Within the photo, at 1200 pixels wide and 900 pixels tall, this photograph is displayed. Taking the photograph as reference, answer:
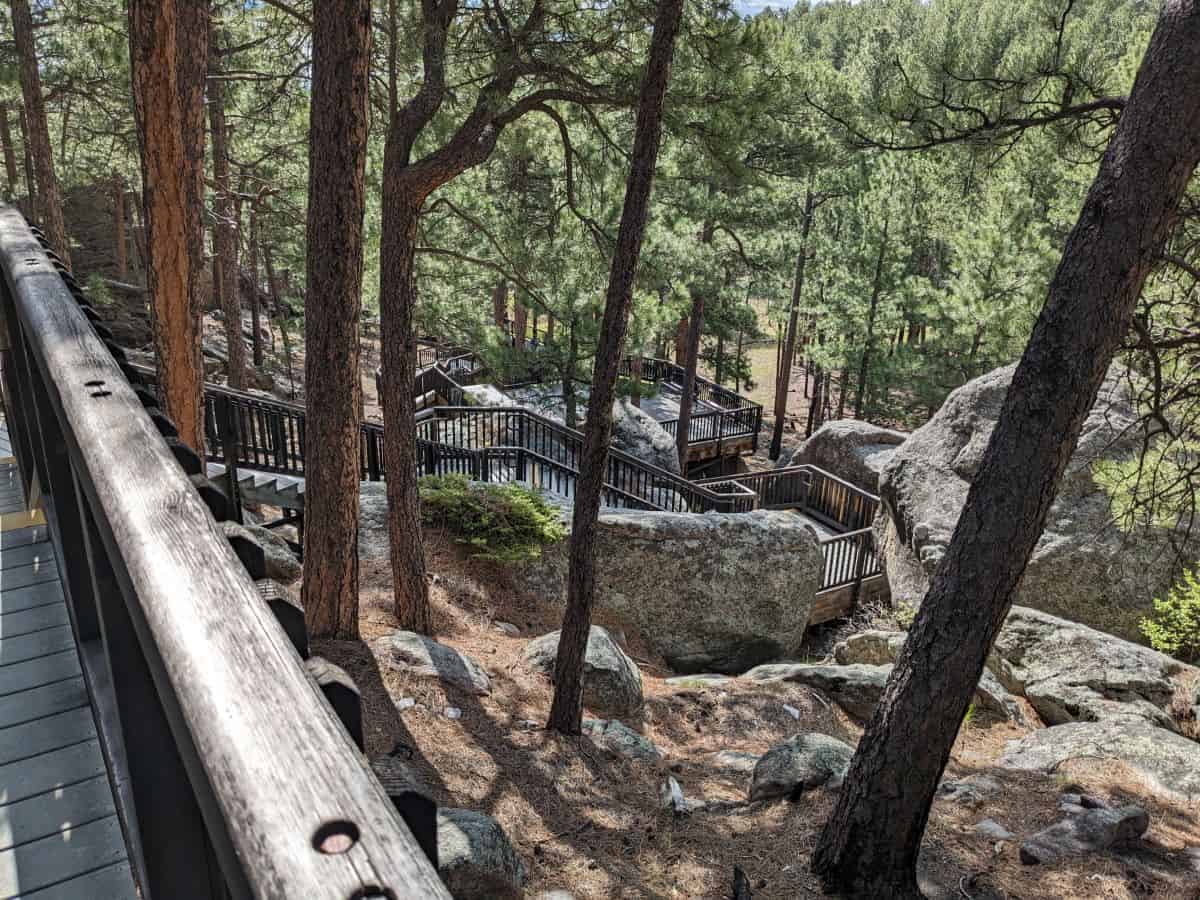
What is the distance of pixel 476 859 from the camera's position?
4090 millimetres

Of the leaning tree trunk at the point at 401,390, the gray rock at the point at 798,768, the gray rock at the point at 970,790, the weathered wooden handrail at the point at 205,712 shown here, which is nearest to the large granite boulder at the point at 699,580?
the leaning tree trunk at the point at 401,390

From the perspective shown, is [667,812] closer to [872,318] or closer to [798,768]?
[798,768]

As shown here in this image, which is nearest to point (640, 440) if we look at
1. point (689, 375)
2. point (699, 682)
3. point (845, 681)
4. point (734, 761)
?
point (689, 375)

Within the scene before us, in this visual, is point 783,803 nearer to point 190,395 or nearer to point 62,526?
point 62,526

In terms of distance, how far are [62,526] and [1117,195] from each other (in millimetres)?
4531

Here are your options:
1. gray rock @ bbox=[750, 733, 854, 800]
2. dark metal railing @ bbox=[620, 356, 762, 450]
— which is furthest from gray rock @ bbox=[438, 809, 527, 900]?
dark metal railing @ bbox=[620, 356, 762, 450]

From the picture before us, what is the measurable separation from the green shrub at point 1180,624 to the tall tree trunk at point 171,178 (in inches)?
405

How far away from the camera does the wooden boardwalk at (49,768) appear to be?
180cm

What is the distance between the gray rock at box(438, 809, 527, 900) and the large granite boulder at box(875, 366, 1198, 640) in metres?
8.78

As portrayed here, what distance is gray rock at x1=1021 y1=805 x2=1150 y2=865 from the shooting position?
5.10m

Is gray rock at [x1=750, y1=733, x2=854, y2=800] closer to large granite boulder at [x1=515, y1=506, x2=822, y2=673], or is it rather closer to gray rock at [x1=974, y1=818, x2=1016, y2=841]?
gray rock at [x1=974, y1=818, x2=1016, y2=841]

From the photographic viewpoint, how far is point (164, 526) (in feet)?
3.39

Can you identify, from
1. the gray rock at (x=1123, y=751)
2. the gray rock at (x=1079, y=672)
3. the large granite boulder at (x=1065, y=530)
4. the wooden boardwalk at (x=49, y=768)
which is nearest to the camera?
the wooden boardwalk at (x=49, y=768)

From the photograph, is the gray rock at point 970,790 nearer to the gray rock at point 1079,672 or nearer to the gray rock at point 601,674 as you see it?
the gray rock at point 1079,672
